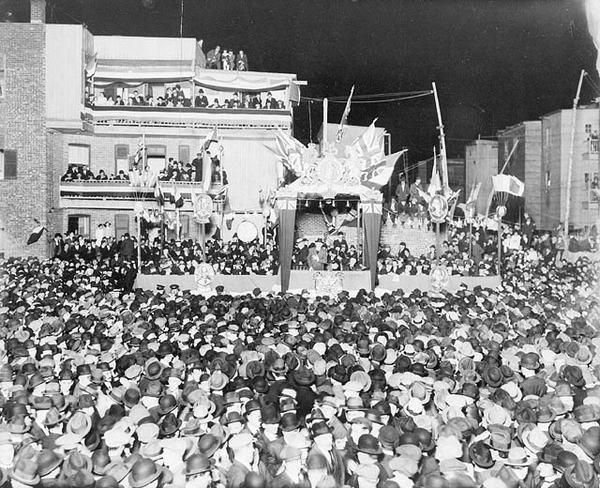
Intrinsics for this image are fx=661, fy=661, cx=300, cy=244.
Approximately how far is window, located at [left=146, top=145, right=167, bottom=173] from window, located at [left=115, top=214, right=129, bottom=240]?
2447 millimetres

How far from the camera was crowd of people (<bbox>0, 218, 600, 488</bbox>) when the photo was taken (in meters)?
5.89

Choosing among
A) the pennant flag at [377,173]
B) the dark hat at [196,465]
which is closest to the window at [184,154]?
the pennant flag at [377,173]

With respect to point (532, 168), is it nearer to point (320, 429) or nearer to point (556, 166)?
point (556, 166)

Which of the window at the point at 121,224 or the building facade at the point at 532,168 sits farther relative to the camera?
the building facade at the point at 532,168

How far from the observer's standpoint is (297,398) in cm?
750

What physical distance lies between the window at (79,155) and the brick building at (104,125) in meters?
0.04

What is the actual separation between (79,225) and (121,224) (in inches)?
66.9

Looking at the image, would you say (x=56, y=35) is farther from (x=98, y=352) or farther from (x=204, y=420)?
(x=204, y=420)

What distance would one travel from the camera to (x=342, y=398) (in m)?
7.35

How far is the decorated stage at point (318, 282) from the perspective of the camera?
59.8ft

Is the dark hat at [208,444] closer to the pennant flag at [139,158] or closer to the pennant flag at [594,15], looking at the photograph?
the pennant flag at [594,15]

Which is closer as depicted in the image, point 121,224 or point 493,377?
point 493,377

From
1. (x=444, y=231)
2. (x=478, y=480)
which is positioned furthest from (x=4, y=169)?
(x=478, y=480)

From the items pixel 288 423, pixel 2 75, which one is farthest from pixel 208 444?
pixel 2 75
